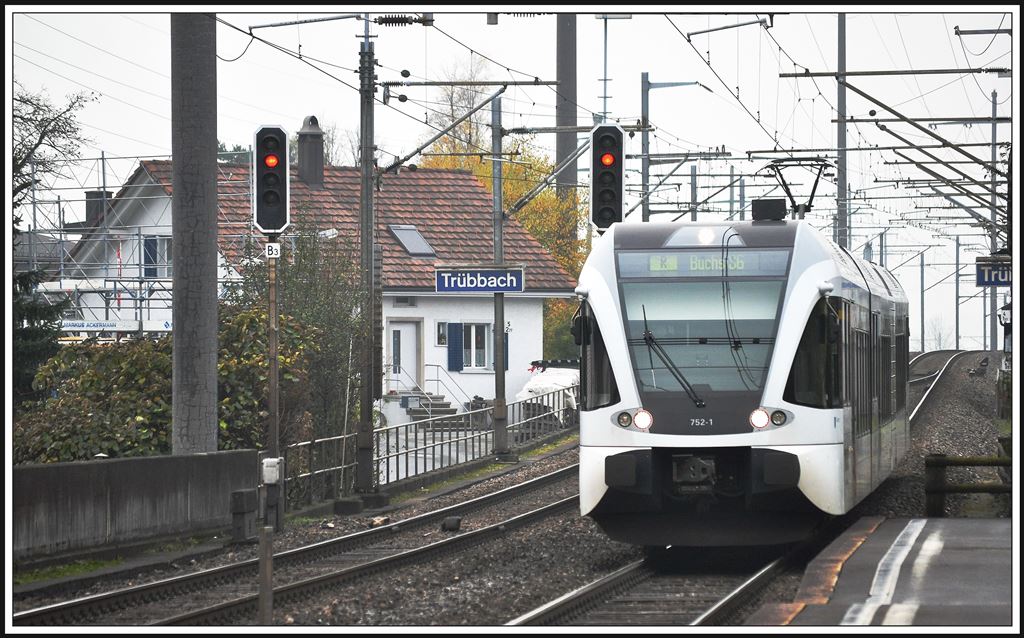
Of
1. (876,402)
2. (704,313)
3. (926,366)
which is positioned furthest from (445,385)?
(704,313)

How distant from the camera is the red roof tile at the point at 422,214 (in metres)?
47.5

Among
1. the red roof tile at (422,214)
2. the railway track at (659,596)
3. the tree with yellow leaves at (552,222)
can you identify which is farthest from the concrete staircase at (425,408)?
the railway track at (659,596)

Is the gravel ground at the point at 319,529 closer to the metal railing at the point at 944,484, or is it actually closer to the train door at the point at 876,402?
the train door at the point at 876,402

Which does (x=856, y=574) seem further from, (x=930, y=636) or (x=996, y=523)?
(x=996, y=523)

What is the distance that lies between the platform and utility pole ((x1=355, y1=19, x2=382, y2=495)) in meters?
8.58

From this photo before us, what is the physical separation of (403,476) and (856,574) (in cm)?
1601

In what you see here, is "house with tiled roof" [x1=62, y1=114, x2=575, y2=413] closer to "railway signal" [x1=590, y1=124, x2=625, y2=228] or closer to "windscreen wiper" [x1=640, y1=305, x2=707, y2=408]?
"railway signal" [x1=590, y1=124, x2=625, y2=228]

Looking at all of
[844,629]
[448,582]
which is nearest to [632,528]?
[448,582]

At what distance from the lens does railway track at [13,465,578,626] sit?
12.5 m

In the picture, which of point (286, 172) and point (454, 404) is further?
point (454, 404)

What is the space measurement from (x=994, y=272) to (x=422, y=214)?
25319 millimetres

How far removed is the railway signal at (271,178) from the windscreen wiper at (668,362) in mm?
3528

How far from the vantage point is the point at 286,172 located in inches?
600

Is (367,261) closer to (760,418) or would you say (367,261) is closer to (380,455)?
(380,455)
